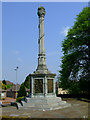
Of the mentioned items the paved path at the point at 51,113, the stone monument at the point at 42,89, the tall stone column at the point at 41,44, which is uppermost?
the tall stone column at the point at 41,44

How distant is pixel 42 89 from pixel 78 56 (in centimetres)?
943

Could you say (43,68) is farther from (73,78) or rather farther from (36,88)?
(73,78)

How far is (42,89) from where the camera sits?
41.1ft

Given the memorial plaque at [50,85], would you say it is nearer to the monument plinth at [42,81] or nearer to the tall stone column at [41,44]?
the monument plinth at [42,81]

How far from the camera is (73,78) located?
21188 millimetres

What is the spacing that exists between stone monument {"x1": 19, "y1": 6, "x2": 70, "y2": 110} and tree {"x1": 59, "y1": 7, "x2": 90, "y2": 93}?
7937 mm

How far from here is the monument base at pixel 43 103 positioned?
11.1 meters

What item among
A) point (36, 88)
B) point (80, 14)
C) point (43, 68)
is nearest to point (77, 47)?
point (80, 14)

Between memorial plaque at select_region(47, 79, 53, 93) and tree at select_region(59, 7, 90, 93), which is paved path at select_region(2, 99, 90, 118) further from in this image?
tree at select_region(59, 7, 90, 93)

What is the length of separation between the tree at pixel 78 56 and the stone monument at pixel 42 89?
26.0ft

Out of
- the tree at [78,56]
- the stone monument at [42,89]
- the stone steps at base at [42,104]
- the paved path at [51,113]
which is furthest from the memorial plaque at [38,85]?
the tree at [78,56]

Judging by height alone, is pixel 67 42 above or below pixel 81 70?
above

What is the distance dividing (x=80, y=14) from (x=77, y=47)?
5.27m

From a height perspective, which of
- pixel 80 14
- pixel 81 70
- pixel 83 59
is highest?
pixel 80 14
